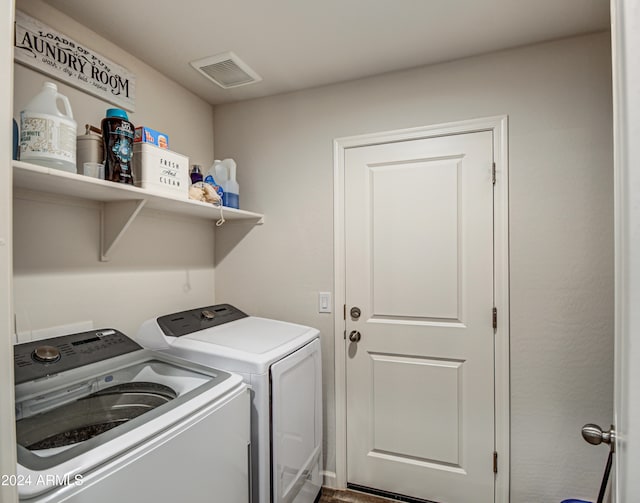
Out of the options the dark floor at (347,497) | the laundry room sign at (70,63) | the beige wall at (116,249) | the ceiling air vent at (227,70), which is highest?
the ceiling air vent at (227,70)

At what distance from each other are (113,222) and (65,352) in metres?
0.62

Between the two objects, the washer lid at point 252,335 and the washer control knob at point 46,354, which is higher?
the washer control knob at point 46,354

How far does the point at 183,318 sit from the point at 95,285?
423 millimetres

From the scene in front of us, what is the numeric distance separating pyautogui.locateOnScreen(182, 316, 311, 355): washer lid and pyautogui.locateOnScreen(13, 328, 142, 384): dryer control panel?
0.29m

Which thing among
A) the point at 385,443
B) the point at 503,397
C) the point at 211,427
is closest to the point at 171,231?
the point at 211,427

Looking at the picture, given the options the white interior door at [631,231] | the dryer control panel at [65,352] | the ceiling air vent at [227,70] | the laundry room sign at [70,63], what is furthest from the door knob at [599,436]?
the laundry room sign at [70,63]

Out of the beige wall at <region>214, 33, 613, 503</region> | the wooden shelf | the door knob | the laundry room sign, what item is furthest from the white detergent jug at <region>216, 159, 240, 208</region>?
the door knob

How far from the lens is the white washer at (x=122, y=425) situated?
0.78m

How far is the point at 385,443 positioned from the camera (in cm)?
200

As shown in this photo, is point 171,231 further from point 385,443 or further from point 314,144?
point 385,443

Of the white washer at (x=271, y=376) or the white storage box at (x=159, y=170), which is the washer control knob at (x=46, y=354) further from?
the white storage box at (x=159, y=170)

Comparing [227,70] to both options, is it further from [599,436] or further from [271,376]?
[599,436]

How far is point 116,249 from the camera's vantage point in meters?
1.72

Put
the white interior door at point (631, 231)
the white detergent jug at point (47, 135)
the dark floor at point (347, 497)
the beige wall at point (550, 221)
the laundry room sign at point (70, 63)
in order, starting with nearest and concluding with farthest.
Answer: the white interior door at point (631, 231)
the white detergent jug at point (47, 135)
the laundry room sign at point (70, 63)
the beige wall at point (550, 221)
the dark floor at point (347, 497)
